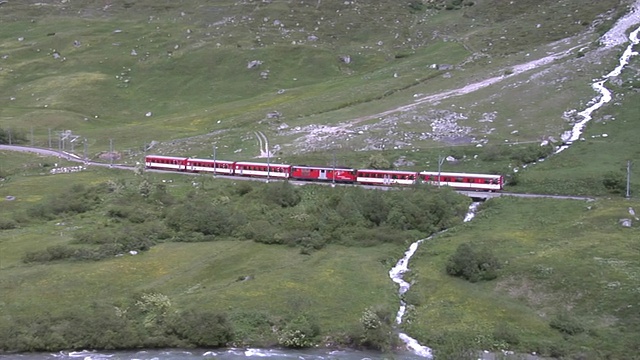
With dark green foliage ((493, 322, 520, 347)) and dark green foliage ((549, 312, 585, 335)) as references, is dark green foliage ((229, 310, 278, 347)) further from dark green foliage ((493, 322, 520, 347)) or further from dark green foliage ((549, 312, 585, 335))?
dark green foliage ((549, 312, 585, 335))

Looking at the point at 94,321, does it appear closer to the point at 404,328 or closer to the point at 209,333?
the point at 209,333

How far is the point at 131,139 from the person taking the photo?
163 metres

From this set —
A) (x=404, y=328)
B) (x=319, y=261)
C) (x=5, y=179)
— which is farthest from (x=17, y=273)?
(x=5, y=179)

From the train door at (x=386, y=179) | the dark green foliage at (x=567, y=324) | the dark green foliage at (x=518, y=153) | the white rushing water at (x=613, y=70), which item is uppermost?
the white rushing water at (x=613, y=70)

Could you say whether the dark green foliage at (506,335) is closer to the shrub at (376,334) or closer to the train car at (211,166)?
the shrub at (376,334)

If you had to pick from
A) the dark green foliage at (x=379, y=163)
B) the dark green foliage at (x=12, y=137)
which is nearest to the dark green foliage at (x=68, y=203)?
the dark green foliage at (x=379, y=163)

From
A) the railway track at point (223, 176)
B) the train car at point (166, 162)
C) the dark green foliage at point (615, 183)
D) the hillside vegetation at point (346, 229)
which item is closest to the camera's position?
the hillside vegetation at point (346, 229)

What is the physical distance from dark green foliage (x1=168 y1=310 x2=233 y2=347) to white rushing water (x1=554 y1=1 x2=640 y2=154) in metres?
77.9

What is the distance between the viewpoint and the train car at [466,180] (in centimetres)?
10600

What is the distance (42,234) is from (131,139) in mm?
72466

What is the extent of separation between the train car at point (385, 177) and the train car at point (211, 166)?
24027 mm

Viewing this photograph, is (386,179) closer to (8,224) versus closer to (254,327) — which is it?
(254,327)

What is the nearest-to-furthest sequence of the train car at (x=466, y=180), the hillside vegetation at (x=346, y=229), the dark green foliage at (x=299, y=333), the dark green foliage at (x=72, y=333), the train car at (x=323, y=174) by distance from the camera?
the dark green foliage at (x=72, y=333)
the dark green foliage at (x=299, y=333)
the hillside vegetation at (x=346, y=229)
the train car at (x=466, y=180)
the train car at (x=323, y=174)

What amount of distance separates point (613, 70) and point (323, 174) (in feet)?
259
